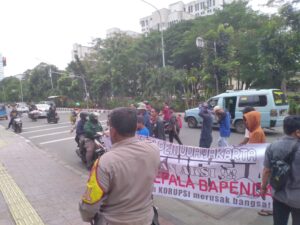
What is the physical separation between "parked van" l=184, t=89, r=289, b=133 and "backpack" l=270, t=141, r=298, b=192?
32.0ft

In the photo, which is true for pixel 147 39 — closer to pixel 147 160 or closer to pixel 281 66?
pixel 281 66

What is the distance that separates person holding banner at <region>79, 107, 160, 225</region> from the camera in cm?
197

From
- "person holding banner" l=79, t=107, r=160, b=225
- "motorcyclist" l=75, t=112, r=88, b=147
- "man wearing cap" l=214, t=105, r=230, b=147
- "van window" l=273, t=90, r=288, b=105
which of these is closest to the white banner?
"person holding banner" l=79, t=107, r=160, b=225

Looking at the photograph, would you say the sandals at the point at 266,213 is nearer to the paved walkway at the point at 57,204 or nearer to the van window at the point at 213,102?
the paved walkway at the point at 57,204

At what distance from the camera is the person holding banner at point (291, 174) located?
2732 mm

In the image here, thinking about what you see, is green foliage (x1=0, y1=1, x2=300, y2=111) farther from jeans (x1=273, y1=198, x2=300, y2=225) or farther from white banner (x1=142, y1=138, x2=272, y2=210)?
jeans (x1=273, y1=198, x2=300, y2=225)

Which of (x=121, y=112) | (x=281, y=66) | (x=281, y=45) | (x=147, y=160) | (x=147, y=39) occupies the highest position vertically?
(x=147, y=39)

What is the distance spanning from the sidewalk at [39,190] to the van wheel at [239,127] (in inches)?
303

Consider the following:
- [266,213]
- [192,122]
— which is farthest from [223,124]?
[192,122]

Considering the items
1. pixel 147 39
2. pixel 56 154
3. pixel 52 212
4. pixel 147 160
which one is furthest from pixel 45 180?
pixel 147 39

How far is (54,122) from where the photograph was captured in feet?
72.7

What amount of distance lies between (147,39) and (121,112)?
33612 millimetres

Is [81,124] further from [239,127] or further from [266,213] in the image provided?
[239,127]

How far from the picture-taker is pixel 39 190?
6.12m
